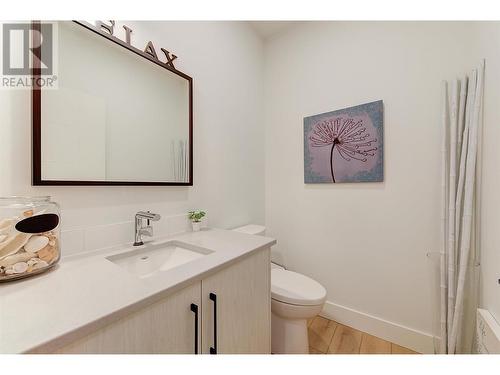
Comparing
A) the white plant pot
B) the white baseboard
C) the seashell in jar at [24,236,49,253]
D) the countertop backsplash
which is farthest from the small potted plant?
the white baseboard

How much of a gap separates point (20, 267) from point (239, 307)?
746 millimetres

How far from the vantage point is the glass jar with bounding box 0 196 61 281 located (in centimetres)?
61

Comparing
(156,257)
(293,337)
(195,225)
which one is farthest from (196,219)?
(293,337)

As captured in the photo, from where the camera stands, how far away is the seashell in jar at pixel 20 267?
0.61 meters

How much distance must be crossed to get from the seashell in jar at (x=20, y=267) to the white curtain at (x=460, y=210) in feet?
6.17

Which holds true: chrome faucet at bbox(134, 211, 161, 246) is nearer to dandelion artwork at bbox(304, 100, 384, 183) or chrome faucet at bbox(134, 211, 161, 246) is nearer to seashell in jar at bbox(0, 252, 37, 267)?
seashell in jar at bbox(0, 252, 37, 267)

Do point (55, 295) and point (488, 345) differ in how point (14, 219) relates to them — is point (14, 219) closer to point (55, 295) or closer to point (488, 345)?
point (55, 295)

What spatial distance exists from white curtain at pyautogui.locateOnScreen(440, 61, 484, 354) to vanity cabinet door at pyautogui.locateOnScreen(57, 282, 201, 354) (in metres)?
1.40

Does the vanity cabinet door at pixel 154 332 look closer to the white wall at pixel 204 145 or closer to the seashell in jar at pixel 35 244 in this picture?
the seashell in jar at pixel 35 244

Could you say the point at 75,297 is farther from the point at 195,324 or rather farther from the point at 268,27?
the point at 268,27

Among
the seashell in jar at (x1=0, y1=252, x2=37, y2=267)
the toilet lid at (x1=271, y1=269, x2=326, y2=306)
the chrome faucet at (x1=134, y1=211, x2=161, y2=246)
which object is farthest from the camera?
the toilet lid at (x1=271, y1=269, x2=326, y2=306)

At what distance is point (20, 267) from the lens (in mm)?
618

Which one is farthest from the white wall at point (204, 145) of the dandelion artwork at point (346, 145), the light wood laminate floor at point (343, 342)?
the light wood laminate floor at point (343, 342)

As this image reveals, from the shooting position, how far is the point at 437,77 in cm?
132
